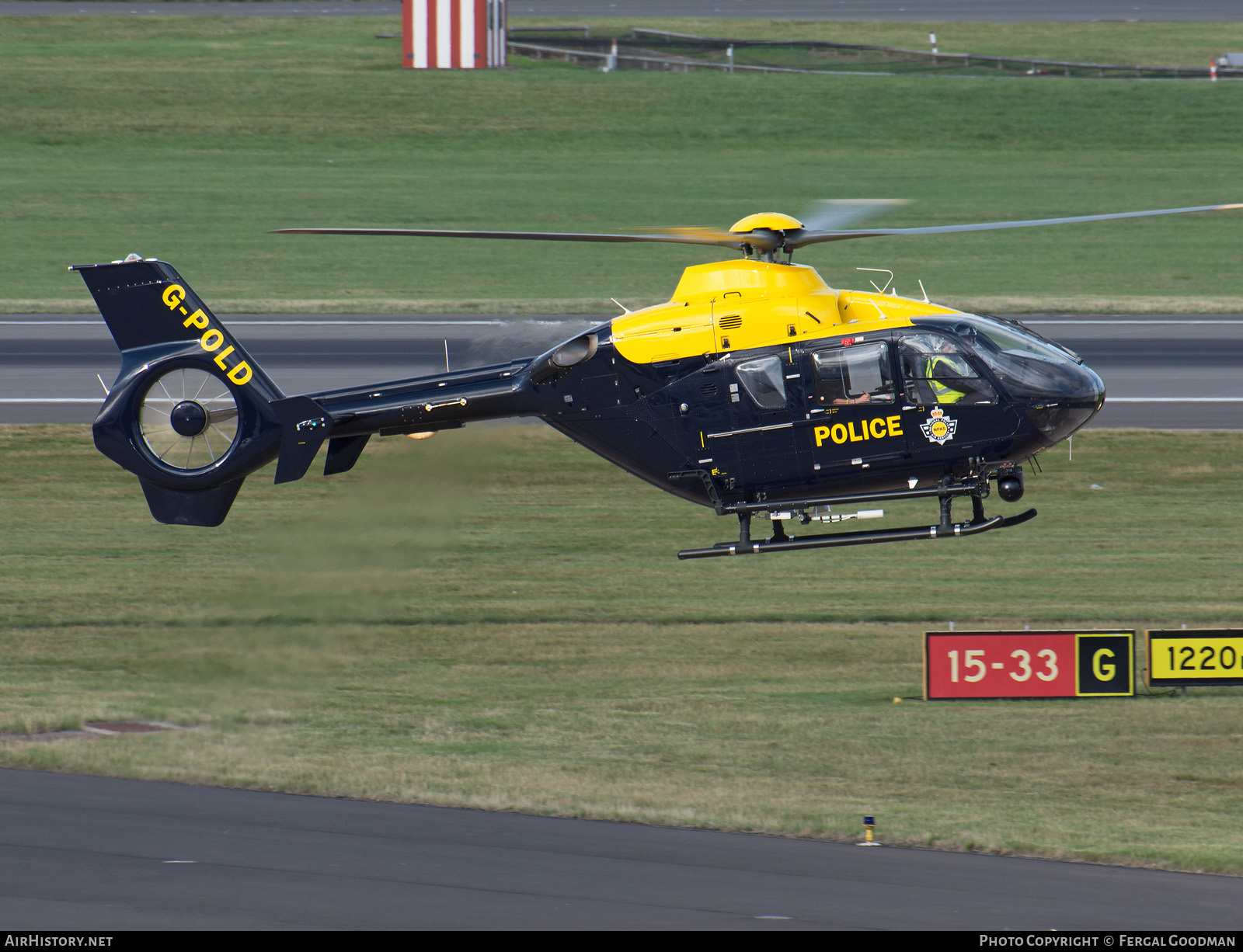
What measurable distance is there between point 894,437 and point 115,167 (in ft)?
194

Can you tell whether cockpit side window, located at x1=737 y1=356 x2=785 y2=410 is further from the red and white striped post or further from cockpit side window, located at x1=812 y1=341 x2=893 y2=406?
the red and white striped post

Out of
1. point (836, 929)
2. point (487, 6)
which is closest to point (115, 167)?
point (487, 6)

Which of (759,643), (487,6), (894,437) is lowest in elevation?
(759,643)

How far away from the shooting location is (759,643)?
2844cm

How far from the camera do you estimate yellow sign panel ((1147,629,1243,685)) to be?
25.8 m

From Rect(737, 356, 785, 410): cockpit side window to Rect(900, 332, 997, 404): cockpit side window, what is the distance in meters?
1.50

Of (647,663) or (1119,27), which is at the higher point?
(1119,27)

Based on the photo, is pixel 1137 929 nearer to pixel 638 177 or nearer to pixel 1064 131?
pixel 638 177

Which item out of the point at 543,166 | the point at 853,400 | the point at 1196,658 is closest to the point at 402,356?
the point at 1196,658

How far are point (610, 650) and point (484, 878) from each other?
906cm

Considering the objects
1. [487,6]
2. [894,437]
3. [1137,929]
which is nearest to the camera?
[1137,929]

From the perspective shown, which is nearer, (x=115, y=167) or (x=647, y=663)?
(x=647, y=663)

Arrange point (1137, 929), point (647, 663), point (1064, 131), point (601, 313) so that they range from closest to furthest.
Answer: point (1137, 929), point (647, 663), point (601, 313), point (1064, 131)

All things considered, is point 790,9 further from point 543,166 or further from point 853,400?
point 853,400
